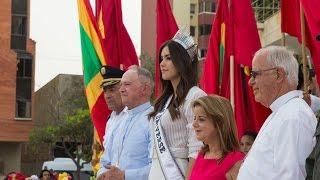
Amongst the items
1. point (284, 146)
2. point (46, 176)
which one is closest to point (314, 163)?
point (284, 146)

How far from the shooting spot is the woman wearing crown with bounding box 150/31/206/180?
182 inches

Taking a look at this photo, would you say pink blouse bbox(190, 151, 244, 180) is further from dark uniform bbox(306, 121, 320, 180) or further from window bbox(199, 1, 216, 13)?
window bbox(199, 1, 216, 13)

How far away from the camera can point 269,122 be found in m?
3.64

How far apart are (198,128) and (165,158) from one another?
0.50 meters

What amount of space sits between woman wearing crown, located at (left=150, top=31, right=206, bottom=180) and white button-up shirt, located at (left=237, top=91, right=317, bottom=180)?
0.99m

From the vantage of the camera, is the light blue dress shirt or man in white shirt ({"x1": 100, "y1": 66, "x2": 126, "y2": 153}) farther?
man in white shirt ({"x1": 100, "y1": 66, "x2": 126, "y2": 153})

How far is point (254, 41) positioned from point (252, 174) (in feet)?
11.2

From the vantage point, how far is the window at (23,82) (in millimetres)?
48125

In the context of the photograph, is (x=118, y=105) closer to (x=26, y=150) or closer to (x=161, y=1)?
(x=161, y=1)

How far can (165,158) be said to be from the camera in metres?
4.66

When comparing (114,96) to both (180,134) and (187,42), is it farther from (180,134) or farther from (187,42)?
(180,134)

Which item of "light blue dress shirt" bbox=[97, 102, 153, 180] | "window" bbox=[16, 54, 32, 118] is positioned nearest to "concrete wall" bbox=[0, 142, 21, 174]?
"window" bbox=[16, 54, 32, 118]

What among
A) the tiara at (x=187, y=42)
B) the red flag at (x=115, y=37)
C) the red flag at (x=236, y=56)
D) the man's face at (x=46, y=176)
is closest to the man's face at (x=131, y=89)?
the tiara at (x=187, y=42)

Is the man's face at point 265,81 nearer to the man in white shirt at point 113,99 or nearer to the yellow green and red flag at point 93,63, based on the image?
the man in white shirt at point 113,99
